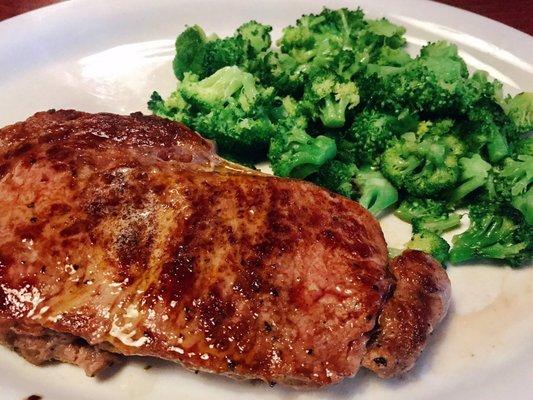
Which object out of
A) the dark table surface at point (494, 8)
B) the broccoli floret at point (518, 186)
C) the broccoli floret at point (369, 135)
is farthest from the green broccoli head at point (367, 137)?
the dark table surface at point (494, 8)

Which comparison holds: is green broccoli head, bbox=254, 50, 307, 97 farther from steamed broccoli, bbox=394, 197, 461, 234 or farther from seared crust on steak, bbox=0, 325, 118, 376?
seared crust on steak, bbox=0, 325, 118, 376

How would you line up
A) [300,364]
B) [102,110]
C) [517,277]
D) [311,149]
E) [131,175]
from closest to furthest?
1. [300,364]
2. [131,175]
3. [517,277]
4. [311,149]
5. [102,110]

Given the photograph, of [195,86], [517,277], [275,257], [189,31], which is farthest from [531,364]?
Answer: [189,31]

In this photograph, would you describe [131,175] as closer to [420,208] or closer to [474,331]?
[420,208]

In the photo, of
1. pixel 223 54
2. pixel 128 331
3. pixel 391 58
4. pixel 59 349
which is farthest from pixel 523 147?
pixel 59 349

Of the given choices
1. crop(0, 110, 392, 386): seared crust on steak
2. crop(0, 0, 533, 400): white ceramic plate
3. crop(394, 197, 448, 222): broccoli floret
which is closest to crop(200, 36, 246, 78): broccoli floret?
crop(0, 0, 533, 400): white ceramic plate

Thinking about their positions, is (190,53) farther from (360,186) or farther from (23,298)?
(23,298)

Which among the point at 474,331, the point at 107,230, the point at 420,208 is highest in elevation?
the point at 107,230
